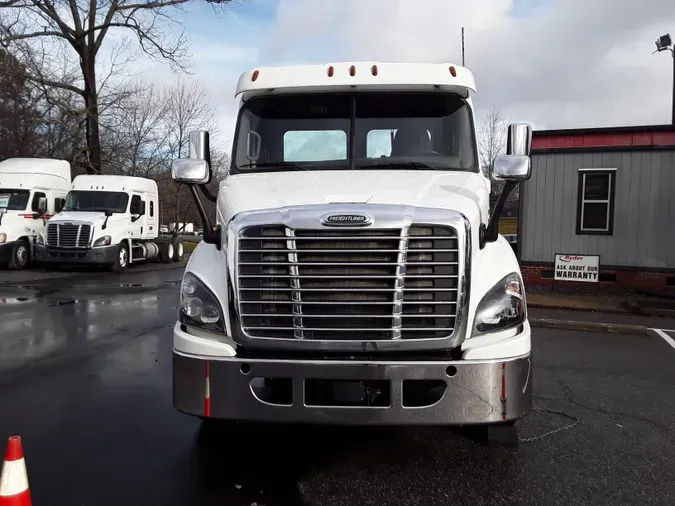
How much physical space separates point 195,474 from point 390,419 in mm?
1359

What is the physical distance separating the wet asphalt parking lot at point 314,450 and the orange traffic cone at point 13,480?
727 mm

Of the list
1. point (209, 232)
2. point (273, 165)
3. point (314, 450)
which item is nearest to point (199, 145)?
point (273, 165)

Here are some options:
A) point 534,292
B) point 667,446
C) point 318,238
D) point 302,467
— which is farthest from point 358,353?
point 534,292

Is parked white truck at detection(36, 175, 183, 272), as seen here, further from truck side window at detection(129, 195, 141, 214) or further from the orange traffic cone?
the orange traffic cone

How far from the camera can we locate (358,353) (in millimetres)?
3168

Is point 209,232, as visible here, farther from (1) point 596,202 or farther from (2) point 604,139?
(2) point 604,139

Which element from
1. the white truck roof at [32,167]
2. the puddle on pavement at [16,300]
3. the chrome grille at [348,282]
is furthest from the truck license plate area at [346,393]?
the white truck roof at [32,167]

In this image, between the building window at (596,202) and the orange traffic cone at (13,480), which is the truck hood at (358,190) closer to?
the orange traffic cone at (13,480)

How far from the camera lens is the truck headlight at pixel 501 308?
3.18 meters

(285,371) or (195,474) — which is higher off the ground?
(285,371)

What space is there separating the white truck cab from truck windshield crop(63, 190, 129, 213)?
0.96 meters

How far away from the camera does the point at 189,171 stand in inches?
156

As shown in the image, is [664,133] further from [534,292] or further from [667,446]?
[667,446]

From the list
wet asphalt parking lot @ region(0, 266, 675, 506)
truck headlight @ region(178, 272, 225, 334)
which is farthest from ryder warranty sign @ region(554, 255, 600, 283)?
truck headlight @ region(178, 272, 225, 334)
